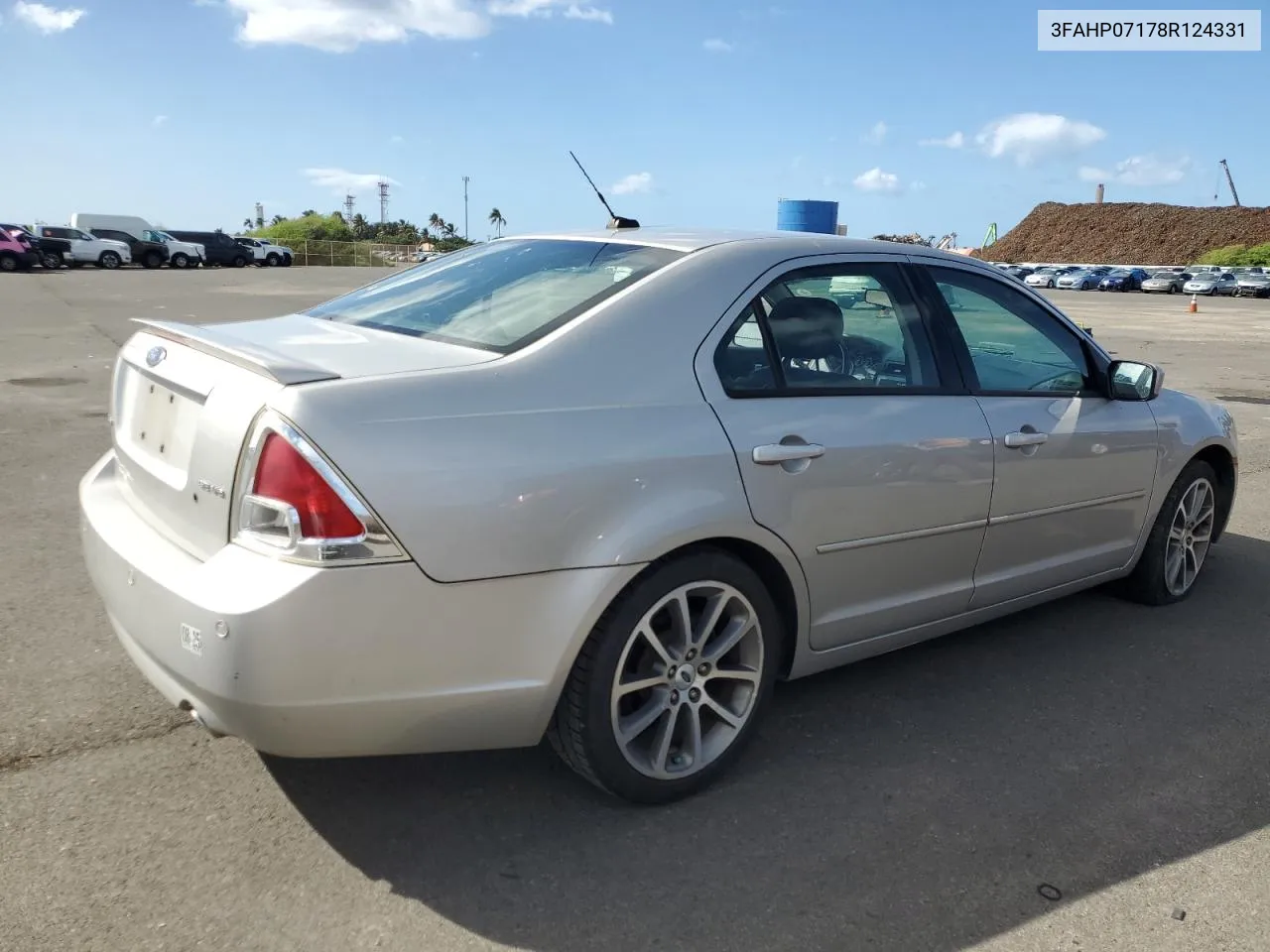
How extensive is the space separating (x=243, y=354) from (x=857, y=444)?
5.80ft

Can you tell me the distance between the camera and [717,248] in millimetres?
3256

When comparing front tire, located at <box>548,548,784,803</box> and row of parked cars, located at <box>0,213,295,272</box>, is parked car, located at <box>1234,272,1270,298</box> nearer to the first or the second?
row of parked cars, located at <box>0,213,295,272</box>

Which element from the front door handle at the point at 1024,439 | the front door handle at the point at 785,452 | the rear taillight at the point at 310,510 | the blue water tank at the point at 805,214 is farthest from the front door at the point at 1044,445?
the blue water tank at the point at 805,214

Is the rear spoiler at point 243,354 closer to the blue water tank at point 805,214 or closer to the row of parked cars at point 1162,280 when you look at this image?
the blue water tank at point 805,214

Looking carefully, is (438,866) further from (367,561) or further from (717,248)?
(717,248)

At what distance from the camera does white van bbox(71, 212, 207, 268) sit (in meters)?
44.2

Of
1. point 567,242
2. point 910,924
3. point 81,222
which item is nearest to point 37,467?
point 567,242

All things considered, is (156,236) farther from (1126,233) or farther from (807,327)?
(1126,233)

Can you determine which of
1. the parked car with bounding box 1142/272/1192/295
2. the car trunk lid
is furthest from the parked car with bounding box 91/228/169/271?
the parked car with bounding box 1142/272/1192/295

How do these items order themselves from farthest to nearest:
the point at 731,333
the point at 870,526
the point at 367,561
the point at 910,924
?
the point at 870,526
the point at 731,333
the point at 910,924
the point at 367,561

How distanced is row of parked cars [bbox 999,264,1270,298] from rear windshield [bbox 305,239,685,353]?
4621cm

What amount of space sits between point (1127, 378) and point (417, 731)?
319cm

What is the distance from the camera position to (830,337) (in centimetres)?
346

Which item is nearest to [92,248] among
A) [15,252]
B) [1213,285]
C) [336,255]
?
[15,252]
